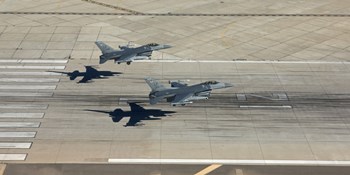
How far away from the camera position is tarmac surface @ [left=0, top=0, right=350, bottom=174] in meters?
34.8

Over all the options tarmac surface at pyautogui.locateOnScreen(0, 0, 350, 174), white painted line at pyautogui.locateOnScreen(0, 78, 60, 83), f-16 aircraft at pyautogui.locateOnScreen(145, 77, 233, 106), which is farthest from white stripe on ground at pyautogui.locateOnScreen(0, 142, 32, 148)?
white painted line at pyautogui.locateOnScreen(0, 78, 60, 83)

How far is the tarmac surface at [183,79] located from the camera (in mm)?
34750

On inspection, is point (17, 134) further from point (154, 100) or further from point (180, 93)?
point (180, 93)

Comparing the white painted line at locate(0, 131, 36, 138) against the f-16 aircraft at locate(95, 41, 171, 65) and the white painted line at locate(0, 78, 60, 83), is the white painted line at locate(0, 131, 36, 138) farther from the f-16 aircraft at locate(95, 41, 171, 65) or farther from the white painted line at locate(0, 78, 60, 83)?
the f-16 aircraft at locate(95, 41, 171, 65)

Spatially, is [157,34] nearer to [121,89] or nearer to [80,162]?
[121,89]

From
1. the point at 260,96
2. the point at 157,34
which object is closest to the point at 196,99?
the point at 260,96

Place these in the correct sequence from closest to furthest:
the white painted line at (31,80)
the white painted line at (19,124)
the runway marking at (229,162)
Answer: the runway marking at (229,162) → the white painted line at (19,124) → the white painted line at (31,80)

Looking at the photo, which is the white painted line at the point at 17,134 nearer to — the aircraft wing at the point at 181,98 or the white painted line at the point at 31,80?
the white painted line at the point at 31,80

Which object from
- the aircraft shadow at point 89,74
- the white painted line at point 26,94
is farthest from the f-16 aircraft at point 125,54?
the white painted line at point 26,94

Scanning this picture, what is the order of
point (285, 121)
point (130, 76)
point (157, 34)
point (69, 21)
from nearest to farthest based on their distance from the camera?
1. point (285, 121)
2. point (130, 76)
3. point (157, 34)
4. point (69, 21)

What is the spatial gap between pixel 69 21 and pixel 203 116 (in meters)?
32.3

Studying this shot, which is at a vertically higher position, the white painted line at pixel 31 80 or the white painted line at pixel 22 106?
the white painted line at pixel 31 80

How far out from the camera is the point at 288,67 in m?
50.6

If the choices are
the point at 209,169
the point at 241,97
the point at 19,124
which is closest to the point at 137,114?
the point at 209,169
